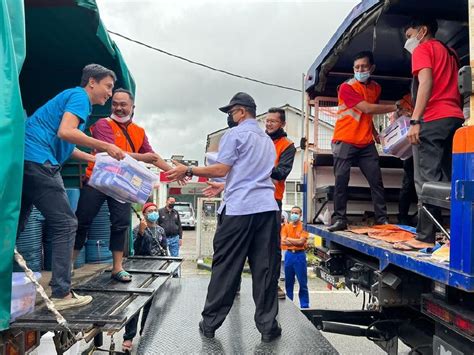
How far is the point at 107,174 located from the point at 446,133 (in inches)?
101

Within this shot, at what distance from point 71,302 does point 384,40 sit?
3.82 meters

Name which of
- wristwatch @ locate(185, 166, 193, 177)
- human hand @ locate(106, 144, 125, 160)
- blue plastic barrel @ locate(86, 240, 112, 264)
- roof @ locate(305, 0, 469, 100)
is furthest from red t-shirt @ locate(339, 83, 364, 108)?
blue plastic barrel @ locate(86, 240, 112, 264)

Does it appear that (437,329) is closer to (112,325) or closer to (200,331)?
(200,331)

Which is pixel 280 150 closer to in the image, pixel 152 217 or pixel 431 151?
pixel 431 151

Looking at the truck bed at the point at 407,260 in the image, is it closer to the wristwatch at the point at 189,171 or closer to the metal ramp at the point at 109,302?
the wristwatch at the point at 189,171

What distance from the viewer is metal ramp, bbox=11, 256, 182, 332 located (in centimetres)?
257

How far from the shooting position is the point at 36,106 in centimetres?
549

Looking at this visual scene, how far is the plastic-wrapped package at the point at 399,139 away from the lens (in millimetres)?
3996

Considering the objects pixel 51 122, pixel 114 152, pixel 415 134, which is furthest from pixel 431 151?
pixel 51 122

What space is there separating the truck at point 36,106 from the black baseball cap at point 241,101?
1340 mm

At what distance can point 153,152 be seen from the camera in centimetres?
429

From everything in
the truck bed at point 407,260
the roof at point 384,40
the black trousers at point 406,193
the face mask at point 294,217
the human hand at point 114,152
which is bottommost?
the face mask at point 294,217

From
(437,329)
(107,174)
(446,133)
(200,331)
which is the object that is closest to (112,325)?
(200,331)

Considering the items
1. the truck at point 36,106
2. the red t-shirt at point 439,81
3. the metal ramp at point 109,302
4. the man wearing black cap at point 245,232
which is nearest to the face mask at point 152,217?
the truck at point 36,106
